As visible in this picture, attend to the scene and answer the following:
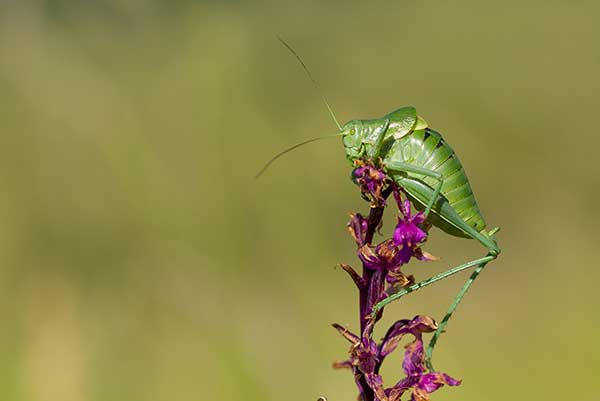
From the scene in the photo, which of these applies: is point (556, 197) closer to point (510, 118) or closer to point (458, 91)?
point (510, 118)

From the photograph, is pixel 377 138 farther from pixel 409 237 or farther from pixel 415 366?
pixel 415 366

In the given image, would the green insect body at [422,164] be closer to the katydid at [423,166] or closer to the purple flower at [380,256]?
the katydid at [423,166]

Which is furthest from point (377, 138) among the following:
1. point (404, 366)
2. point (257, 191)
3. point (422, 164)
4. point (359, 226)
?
point (257, 191)

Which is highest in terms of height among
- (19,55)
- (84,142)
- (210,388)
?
(19,55)

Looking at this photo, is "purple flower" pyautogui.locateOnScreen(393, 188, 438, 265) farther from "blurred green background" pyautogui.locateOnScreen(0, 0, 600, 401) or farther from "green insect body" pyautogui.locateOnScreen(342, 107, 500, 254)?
"blurred green background" pyautogui.locateOnScreen(0, 0, 600, 401)

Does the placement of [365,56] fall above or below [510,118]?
above

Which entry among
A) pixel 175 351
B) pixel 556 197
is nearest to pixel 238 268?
pixel 175 351
